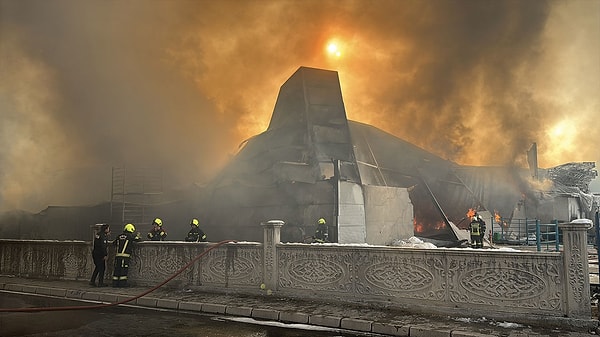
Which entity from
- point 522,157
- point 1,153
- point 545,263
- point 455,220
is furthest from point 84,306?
point 522,157

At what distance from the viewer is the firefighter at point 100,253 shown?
32.8ft

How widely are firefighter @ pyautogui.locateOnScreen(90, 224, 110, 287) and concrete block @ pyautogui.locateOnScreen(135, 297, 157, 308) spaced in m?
2.06

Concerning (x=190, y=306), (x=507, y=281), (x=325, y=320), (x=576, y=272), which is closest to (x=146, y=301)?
(x=190, y=306)

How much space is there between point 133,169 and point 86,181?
2755 millimetres

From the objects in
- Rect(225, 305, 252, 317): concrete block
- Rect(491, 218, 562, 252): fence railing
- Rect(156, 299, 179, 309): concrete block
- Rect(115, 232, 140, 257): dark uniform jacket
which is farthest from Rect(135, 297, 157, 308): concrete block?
Rect(491, 218, 562, 252): fence railing

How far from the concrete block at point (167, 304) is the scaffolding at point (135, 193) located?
11583 mm

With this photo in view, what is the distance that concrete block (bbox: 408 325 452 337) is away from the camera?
223 inches

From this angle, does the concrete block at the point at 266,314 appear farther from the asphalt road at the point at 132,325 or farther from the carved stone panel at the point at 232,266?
the carved stone panel at the point at 232,266

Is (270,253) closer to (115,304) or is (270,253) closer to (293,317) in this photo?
(293,317)

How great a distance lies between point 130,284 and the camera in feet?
32.9

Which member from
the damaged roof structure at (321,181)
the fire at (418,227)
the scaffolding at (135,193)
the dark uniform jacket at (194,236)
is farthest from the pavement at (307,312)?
the fire at (418,227)

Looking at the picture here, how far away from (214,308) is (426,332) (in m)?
3.90

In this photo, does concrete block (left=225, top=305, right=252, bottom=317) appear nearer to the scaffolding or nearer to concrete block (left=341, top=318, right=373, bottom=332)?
concrete block (left=341, top=318, right=373, bottom=332)

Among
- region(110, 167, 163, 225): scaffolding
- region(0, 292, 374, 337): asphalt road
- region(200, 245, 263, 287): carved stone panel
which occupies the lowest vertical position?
region(0, 292, 374, 337): asphalt road
